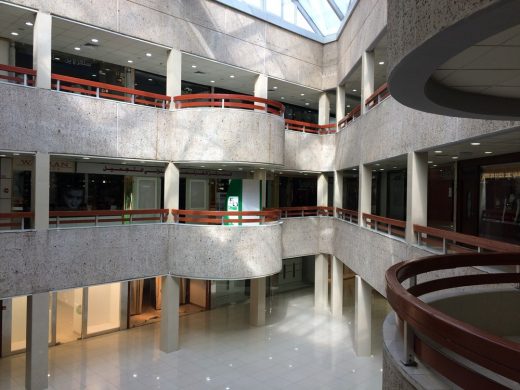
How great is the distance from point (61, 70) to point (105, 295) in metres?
8.73

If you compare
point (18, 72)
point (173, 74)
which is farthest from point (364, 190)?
point (18, 72)

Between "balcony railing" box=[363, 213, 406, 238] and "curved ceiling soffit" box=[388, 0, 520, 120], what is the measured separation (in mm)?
6219

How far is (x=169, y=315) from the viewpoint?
13867 mm

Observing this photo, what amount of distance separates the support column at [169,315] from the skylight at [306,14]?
10.7 metres

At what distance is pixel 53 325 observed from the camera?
1412 centimetres

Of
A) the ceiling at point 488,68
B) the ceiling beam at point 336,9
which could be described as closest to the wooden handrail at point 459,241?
the ceiling at point 488,68

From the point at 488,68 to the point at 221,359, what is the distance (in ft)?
40.4

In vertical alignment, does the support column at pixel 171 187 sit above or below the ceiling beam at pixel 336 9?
below

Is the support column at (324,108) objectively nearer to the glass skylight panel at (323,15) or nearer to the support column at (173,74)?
the glass skylight panel at (323,15)

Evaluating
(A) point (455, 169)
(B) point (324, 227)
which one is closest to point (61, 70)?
(B) point (324, 227)

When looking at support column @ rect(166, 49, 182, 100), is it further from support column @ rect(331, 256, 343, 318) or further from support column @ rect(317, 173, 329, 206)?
support column @ rect(331, 256, 343, 318)

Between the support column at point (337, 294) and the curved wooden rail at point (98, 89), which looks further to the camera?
the support column at point (337, 294)

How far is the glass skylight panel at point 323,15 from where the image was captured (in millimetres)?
18109

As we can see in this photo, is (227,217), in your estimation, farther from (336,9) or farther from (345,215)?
(336,9)
